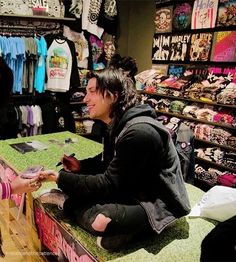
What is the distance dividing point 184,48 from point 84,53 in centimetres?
160

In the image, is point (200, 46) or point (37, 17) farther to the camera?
point (37, 17)

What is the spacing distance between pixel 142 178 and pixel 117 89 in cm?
51

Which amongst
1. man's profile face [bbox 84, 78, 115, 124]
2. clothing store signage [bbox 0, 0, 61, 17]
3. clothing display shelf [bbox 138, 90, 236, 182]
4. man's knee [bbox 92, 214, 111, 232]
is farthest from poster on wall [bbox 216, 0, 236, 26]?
man's knee [bbox 92, 214, 111, 232]

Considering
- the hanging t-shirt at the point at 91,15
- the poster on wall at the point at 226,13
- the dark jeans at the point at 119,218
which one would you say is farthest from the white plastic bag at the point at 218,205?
the hanging t-shirt at the point at 91,15

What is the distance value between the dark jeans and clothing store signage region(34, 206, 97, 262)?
0.11 metres

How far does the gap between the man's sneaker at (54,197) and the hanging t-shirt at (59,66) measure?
2774 mm

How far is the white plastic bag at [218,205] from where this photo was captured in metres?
1.73

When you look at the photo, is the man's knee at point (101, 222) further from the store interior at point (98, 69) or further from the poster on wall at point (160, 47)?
the poster on wall at point (160, 47)

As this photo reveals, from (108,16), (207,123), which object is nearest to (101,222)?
(207,123)

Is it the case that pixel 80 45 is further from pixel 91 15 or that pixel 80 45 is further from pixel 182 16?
pixel 182 16

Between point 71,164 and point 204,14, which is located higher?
point 204,14

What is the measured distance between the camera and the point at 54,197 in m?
1.90

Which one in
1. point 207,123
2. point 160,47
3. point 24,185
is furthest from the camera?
point 160,47

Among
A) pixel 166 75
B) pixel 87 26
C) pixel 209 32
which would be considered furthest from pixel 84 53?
pixel 209 32
